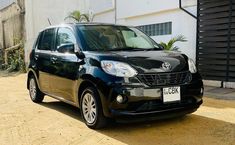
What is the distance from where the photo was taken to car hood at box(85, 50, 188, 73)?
5.08 m

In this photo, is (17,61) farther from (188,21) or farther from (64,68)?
(64,68)

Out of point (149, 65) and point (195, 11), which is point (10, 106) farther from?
point (195, 11)

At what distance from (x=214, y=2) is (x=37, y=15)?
381 inches

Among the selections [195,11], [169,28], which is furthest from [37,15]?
[195,11]

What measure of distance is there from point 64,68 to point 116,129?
4.93 feet

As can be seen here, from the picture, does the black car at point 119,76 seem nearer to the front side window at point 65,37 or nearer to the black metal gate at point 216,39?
the front side window at point 65,37

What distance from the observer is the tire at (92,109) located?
521 centimetres

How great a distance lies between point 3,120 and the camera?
6.41m

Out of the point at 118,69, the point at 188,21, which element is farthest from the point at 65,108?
the point at 188,21

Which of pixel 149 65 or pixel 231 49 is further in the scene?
pixel 231 49

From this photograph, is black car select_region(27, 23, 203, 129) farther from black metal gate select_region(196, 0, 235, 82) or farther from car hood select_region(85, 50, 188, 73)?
black metal gate select_region(196, 0, 235, 82)

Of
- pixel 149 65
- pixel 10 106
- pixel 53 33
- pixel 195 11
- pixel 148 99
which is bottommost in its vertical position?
pixel 10 106

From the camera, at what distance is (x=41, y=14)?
16.7 m

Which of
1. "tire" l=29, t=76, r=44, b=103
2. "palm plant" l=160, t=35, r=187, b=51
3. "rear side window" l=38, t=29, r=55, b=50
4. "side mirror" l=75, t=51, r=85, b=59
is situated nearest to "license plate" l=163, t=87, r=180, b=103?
"side mirror" l=75, t=51, r=85, b=59
